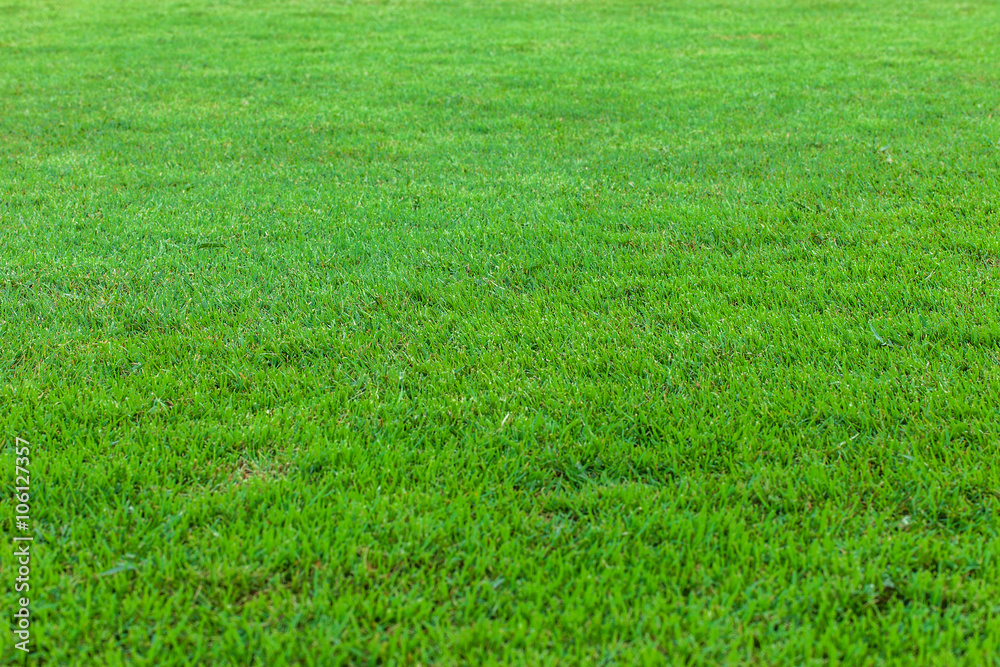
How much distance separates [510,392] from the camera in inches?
131

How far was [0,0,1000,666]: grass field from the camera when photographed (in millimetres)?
2250

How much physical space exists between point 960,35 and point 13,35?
1552 centimetres

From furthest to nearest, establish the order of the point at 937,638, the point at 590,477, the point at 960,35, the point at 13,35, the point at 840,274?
1. the point at 13,35
2. the point at 960,35
3. the point at 840,274
4. the point at 590,477
5. the point at 937,638

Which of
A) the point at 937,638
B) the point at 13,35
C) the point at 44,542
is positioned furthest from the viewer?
the point at 13,35

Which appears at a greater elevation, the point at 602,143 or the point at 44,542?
the point at 602,143

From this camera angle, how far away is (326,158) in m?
7.03

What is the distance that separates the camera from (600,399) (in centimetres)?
323

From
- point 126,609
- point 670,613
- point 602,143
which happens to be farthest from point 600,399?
point 602,143

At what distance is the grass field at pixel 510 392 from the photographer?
2.25m

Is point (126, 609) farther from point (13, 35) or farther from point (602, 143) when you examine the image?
point (13, 35)

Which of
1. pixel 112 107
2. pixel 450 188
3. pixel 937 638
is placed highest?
pixel 112 107

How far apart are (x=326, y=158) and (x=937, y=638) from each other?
6.10 meters

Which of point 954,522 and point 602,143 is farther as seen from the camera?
point 602,143

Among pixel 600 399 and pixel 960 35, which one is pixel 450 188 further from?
pixel 960 35
